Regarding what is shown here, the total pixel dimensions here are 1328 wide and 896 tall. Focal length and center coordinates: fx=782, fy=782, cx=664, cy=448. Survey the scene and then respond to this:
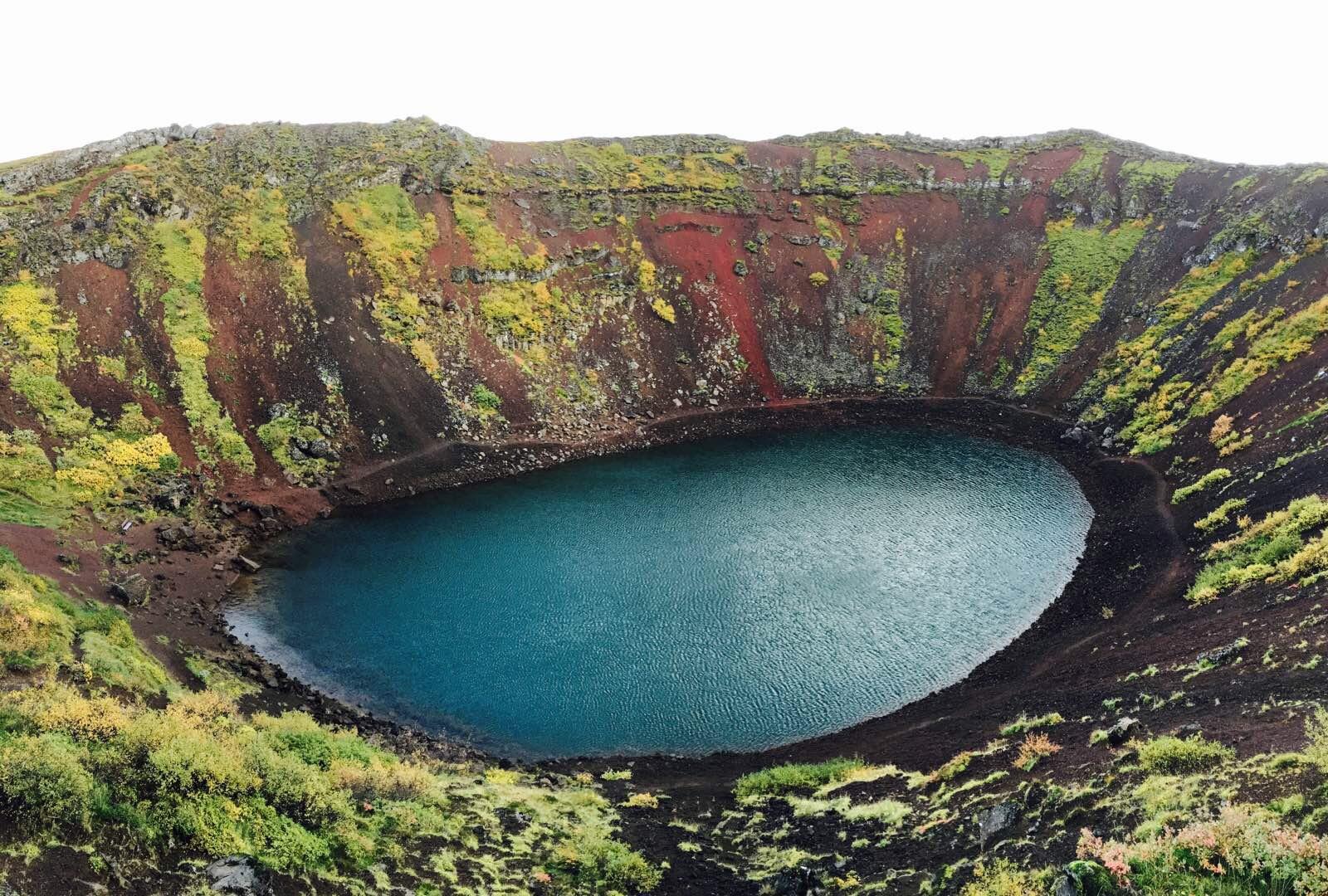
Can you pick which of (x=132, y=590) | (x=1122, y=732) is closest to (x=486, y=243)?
(x=132, y=590)

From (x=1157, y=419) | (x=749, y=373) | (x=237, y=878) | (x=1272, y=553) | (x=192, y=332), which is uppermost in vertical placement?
(x=749, y=373)

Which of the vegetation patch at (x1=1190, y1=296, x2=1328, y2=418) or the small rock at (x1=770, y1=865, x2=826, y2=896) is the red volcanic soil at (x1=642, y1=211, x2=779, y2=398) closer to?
the vegetation patch at (x1=1190, y1=296, x2=1328, y2=418)

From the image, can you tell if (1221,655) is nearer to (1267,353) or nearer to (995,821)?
(995,821)

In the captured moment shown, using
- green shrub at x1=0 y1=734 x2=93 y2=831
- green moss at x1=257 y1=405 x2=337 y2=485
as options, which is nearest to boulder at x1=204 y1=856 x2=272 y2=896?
green shrub at x1=0 y1=734 x2=93 y2=831

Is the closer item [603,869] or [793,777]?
[603,869]

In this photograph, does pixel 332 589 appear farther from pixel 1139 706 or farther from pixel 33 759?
pixel 1139 706
